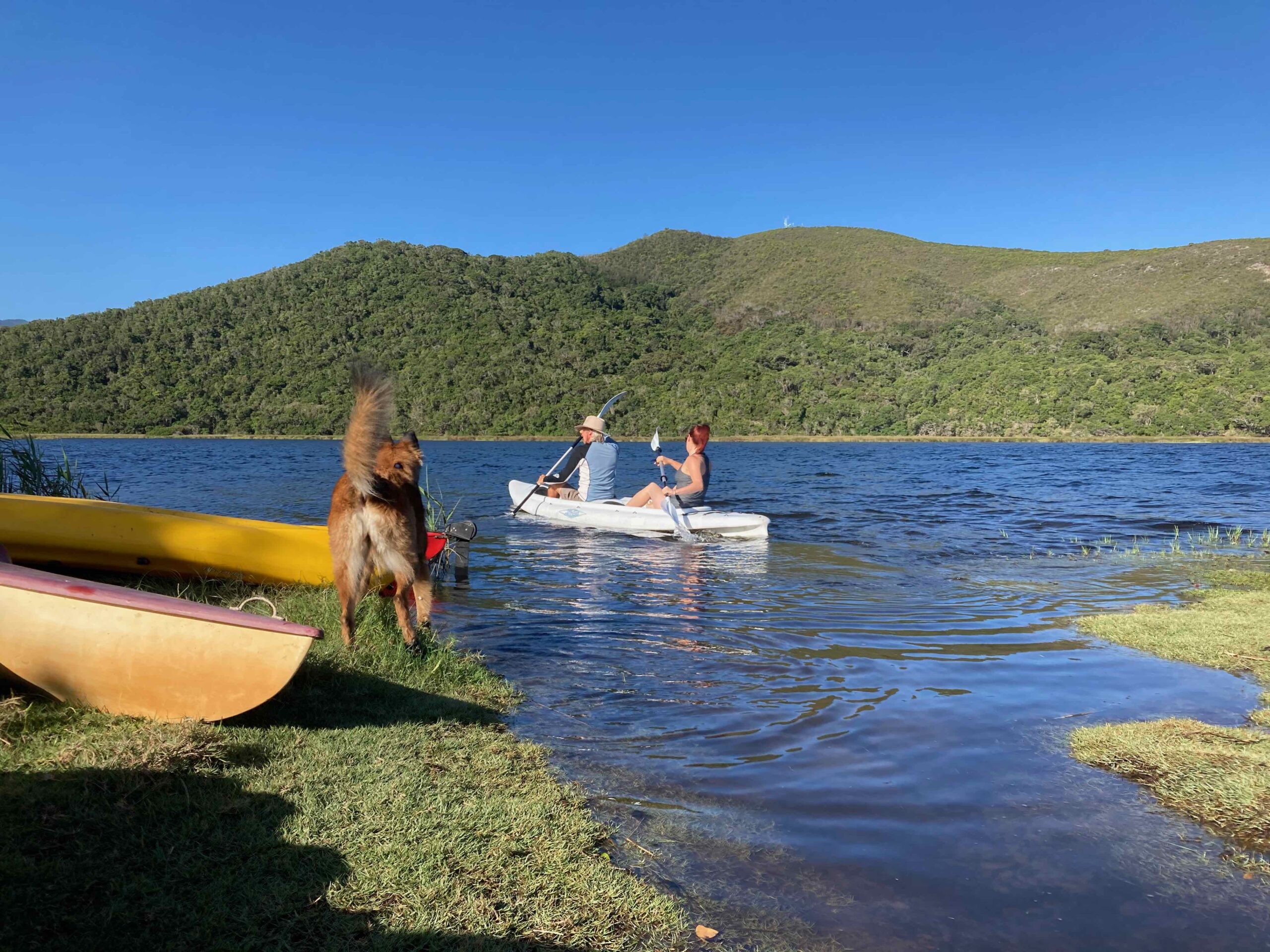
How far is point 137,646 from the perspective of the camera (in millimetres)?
3354

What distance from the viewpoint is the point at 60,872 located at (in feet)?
7.74

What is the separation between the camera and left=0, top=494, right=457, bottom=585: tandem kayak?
237 inches

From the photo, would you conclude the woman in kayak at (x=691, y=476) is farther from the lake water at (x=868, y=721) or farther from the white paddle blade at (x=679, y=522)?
the lake water at (x=868, y=721)

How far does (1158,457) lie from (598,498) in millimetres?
34283

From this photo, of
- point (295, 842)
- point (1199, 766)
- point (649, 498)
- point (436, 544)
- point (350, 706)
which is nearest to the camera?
point (295, 842)

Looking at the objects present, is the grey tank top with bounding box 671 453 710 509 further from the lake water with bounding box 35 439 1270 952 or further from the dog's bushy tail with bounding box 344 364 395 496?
the dog's bushy tail with bounding box 344 364 395 496

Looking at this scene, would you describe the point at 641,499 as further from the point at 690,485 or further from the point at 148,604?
the point at 148,604

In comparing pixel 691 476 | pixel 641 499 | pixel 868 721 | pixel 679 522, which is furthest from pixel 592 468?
pixel 868 721

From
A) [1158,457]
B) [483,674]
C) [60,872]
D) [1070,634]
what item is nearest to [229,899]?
[60,872]

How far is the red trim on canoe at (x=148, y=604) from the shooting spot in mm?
3355

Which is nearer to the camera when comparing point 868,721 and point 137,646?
point 137,646

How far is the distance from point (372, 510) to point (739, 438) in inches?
2490

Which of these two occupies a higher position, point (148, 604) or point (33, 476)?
point (33, 476)

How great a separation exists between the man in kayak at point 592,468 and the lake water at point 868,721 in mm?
1171
